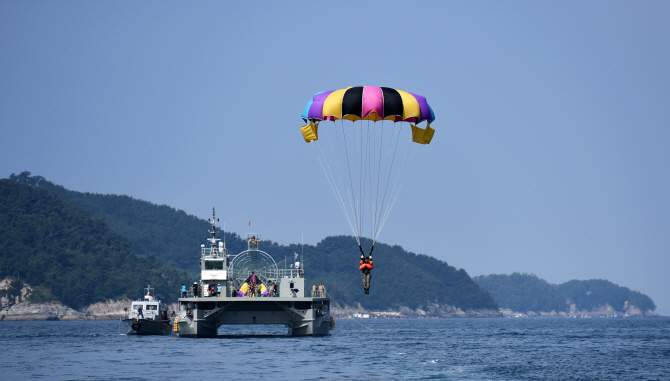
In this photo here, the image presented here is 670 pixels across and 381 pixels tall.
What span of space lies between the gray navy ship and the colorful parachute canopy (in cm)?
1782

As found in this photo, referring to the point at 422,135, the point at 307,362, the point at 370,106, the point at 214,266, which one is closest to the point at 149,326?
the point at 214,266

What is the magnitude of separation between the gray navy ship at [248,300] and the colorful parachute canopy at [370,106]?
1782 centimetres

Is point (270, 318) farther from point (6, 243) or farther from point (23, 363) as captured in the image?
point (6, 243)

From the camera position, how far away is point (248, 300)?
53.1 m

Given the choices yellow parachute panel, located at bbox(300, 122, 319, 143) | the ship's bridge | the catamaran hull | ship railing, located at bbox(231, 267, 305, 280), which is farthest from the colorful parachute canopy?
the catamaran hull

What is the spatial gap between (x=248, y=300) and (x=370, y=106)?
20.1 metres

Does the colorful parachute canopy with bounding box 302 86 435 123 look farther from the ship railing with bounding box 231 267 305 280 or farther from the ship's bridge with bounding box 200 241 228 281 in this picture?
the ship railing with bounding box 231 267 305 280

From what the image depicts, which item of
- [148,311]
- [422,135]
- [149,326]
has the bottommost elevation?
[149,326]

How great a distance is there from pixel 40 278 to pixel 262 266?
14299cm

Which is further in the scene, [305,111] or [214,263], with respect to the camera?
[214,263]

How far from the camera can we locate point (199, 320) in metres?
55.8

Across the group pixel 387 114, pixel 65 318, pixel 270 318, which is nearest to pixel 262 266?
pixel 270 318

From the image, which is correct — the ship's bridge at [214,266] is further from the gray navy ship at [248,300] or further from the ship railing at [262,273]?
the ship railing at [262,273]

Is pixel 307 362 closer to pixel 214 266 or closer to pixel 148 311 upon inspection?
pixel 214 266
